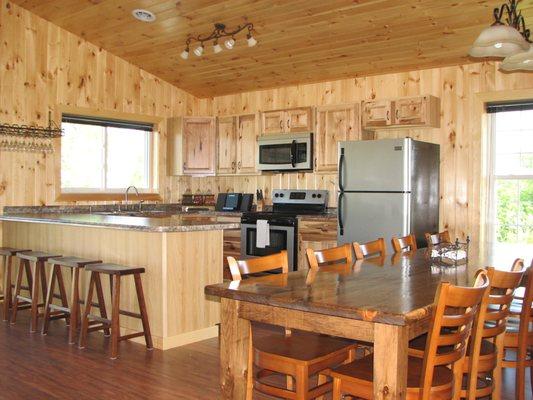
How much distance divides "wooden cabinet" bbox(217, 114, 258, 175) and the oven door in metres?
0.89

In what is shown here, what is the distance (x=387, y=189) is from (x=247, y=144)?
2269mm

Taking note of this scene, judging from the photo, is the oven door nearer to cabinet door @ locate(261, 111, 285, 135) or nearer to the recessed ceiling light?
cabinet door @ locate(261, 111, 285, 135)

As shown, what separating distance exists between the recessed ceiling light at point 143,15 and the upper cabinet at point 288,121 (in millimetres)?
1825

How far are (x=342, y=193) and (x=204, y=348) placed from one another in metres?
2.26

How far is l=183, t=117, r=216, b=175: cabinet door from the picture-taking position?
723 cm

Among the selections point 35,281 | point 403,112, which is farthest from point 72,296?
point 403,112

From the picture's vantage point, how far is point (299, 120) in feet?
21.2

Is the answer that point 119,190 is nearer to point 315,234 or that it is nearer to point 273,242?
point 273,242

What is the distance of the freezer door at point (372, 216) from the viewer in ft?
17.0

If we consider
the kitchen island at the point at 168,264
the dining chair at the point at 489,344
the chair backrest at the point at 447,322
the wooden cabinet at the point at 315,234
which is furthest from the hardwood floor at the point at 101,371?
the wooden cabinet at the point at 315,234

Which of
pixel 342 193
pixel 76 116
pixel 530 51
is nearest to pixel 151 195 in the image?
pixel 76 116

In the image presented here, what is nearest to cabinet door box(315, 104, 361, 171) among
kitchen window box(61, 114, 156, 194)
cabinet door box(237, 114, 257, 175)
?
cabinet door box(237, 114, 257, 175)

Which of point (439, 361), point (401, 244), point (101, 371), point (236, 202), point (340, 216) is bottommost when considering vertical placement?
point (101, 371)

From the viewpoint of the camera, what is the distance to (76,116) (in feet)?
21.3
